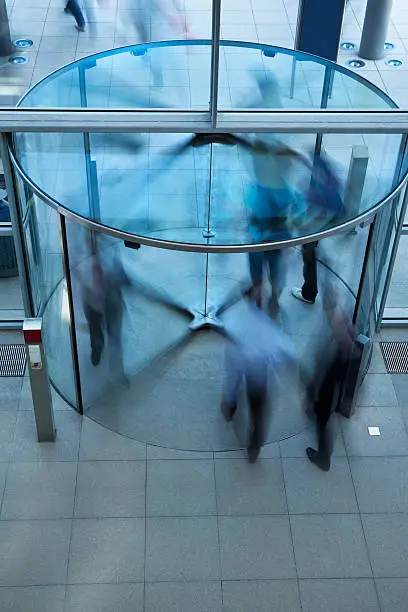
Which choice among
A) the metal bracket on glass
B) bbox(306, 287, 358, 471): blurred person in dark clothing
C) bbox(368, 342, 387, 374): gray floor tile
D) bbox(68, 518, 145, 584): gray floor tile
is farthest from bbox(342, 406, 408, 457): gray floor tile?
bbox(68, 518, 145, 584): gray floor tile

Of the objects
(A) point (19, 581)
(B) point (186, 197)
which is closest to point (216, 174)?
(B) point (186, 197)

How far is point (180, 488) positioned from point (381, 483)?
1790mm

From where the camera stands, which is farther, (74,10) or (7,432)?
(7,432)

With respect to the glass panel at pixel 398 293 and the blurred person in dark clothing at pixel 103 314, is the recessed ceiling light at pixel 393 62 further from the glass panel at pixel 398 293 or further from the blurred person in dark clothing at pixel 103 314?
the blurred person in dark clothing at pixel 103 314

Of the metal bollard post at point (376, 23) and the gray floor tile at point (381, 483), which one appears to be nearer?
the metal bollard post at point (376, 23)

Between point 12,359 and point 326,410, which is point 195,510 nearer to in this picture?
point 326,410

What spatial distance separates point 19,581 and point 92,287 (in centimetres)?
313

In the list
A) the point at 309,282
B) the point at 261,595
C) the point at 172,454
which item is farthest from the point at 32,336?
the point at 309,282

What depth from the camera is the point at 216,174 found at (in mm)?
6727

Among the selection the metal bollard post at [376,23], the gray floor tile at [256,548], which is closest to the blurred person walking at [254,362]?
the gray floor tile at [256,548]

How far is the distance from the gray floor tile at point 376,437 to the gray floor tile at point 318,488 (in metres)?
0.25

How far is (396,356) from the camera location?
335 inches

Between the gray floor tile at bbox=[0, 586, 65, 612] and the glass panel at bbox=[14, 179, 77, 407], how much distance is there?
1.92 m

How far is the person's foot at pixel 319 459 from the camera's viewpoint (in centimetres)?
734
